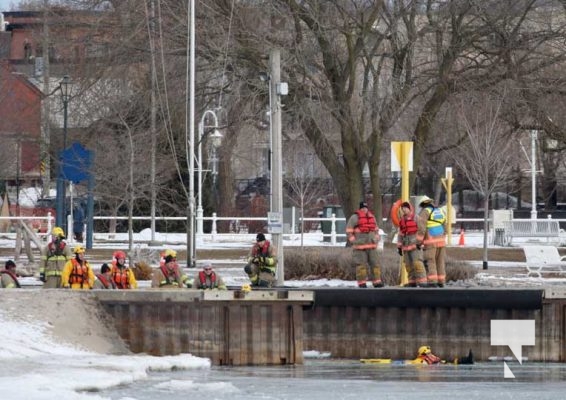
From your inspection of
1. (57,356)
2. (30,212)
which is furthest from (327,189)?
(57,356)

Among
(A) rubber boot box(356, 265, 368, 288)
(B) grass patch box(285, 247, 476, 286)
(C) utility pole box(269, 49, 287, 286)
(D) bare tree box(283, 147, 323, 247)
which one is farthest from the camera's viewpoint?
(D) bare tree box(283, 147, 323, 247)

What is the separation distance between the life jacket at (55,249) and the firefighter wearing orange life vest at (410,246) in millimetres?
6215

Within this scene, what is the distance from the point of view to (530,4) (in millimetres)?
37719

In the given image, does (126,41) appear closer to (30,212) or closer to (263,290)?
(263,290)

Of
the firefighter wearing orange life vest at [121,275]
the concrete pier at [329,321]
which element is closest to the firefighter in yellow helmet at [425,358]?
the concrete pier at [329,321]

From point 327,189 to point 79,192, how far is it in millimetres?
13511

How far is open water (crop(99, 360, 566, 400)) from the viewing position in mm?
20281

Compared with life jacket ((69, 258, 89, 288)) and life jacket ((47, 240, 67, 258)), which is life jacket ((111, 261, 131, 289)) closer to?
life jacket ((69, 258, 89, 288))

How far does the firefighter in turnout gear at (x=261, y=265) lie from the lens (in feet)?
91.8

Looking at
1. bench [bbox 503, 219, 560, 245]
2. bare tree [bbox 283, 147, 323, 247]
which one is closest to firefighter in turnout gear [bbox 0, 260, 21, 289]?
bench [bbox 503, 219, 560, 245]

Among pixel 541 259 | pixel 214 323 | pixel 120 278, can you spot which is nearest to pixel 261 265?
pixel 214 323

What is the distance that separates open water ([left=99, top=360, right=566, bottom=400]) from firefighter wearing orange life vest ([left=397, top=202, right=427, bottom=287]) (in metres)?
2.03

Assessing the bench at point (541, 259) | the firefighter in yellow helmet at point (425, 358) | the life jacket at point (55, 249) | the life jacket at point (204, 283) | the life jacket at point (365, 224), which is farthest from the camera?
the bench at point (541, 259)

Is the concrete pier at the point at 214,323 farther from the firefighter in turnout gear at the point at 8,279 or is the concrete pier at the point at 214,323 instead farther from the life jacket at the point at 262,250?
the firefighter in turnout gear at the point at 8,279
